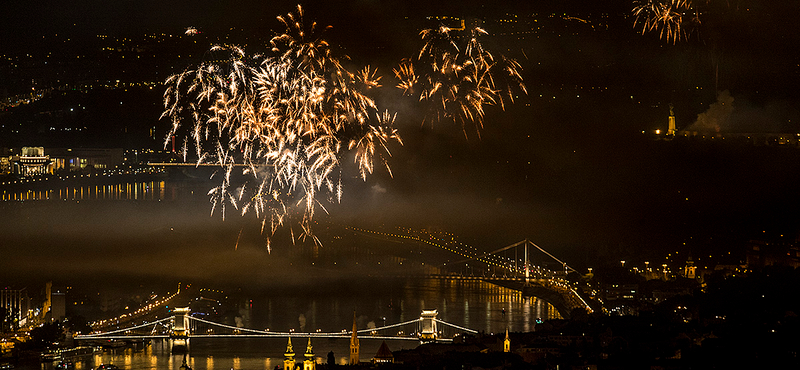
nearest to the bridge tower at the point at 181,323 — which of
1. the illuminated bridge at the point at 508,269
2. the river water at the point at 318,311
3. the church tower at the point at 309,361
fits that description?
the river water at the point at 318,311

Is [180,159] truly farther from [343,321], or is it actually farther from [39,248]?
[343,321]

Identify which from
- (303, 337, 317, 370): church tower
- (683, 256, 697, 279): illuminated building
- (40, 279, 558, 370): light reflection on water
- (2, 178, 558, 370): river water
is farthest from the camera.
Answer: (683, 256, 697, 279): illuminated building

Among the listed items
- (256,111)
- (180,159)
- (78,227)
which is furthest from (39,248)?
(256,111)

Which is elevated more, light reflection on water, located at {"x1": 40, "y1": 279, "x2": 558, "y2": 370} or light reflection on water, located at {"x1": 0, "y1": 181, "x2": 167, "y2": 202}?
light reflection on water, located at {"x1": 0, "y1": 181, "x2": 167, "y2": 202}

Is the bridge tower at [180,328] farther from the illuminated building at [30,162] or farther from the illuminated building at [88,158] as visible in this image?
the illuminated building at [88,158]

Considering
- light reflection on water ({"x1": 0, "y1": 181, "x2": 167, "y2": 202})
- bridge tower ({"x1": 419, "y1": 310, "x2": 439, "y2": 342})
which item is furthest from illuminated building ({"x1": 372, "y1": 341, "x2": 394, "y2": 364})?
light reflection on water ({"x1": 0, "y1": 181, "x2": 167, "y2": 202})

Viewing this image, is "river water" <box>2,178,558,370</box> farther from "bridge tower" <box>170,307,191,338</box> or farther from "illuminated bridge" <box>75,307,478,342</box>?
"bridge tower" <box>170,307,191,338</box>
